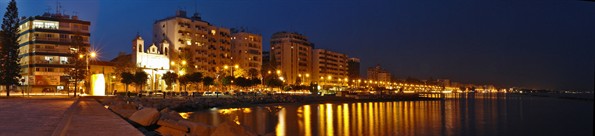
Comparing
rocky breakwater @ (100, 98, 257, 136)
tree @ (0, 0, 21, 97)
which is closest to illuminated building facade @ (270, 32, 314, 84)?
tree @ (0, 0, 21, 97)

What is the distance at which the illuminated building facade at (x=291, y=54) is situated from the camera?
16475 cm

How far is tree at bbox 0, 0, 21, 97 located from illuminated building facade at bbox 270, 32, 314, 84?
329ft

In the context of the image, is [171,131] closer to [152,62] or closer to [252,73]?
[152,62]

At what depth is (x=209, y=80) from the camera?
100 metres

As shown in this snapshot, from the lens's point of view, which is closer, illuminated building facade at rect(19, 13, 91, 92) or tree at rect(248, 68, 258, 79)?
illuminated building facade at rect(19, 13, 91, 92)

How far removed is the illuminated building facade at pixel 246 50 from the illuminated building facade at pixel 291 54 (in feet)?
60.7

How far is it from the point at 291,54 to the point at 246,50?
30.4 m

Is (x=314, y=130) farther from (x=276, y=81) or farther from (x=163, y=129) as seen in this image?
(x=276, y=81)

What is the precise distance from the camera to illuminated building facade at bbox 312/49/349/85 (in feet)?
592

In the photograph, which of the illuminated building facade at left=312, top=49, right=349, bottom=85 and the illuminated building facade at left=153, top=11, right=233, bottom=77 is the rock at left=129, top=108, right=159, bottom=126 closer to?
the illuminated building facade at left=153, top=11, right=233, bottom=77

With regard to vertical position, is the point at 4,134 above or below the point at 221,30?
below

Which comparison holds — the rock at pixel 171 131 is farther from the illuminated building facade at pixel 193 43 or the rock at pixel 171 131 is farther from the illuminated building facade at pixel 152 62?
the illuminated building facade at pixel 193 43

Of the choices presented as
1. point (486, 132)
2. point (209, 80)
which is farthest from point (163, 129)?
point (209, 80)

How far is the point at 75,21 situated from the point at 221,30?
128 feet
